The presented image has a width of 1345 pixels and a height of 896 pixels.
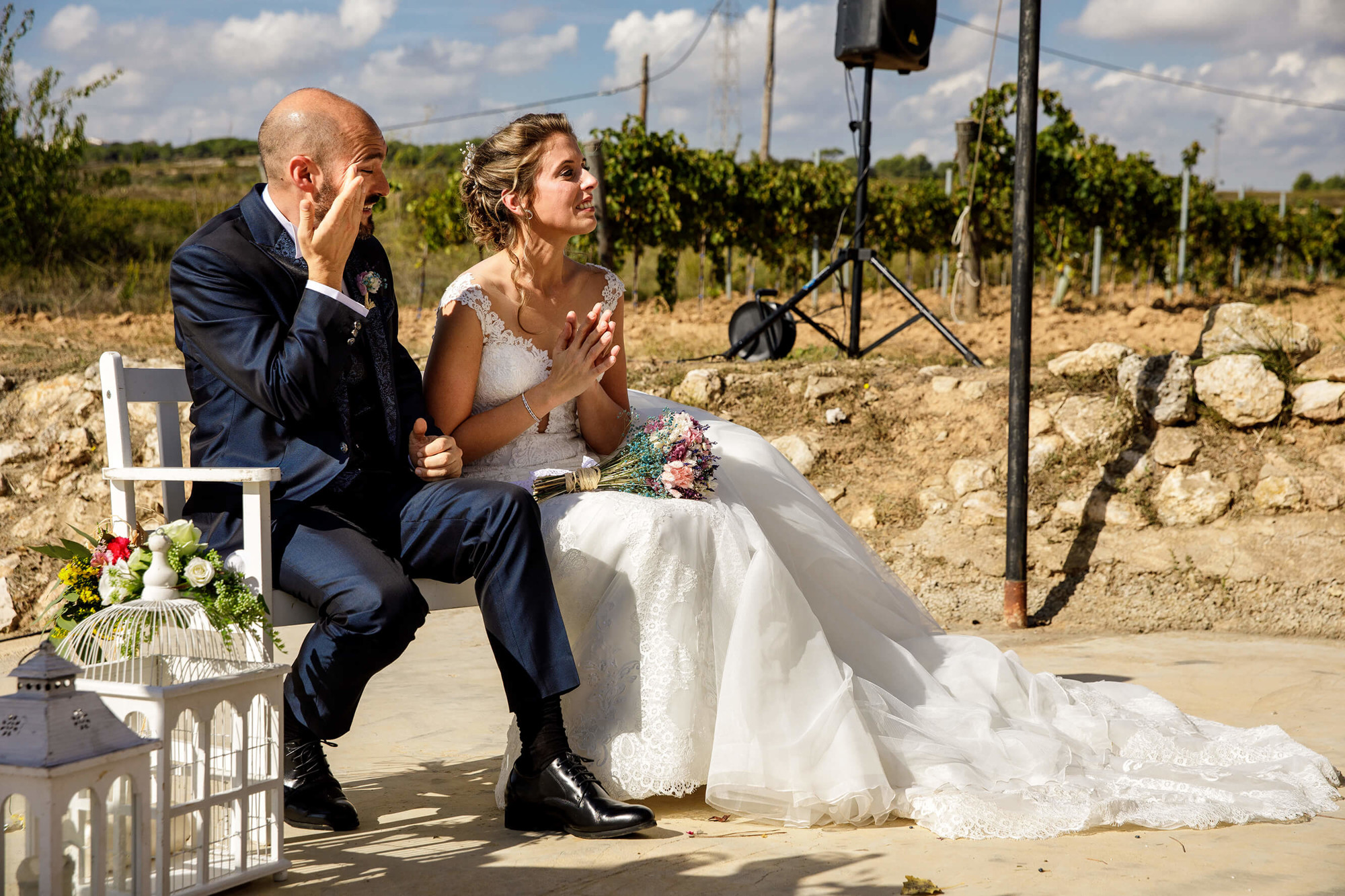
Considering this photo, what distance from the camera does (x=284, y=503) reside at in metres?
2.32

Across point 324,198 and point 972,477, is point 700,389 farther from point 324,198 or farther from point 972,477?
point 324,198

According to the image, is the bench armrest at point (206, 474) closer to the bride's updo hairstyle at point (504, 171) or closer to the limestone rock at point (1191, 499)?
the bride's updo hairstyle at point (504, 171)

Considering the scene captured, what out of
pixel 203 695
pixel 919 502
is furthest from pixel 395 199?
pixel 203 695

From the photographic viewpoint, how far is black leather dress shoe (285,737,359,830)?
2.28 metres

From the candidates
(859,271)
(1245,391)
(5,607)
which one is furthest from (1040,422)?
(5,607)

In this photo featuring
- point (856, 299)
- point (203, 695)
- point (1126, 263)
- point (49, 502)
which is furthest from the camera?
point (1126, 263)

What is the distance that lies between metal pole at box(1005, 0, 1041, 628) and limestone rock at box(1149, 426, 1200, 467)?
896 mm

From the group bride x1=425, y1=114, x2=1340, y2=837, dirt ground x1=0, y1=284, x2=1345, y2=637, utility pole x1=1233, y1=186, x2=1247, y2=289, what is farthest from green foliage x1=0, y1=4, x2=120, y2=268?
utility pole x1=1233, y1=186, x2=1247, y2=289

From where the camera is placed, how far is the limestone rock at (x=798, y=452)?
5.18m

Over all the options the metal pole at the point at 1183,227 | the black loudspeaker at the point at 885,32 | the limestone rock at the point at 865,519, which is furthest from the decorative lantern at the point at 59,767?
the metal pole at the point at 1183,227

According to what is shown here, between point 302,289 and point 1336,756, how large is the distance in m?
2.71

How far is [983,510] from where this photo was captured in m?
4.81

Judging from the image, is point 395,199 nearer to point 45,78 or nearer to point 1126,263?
point 45,78

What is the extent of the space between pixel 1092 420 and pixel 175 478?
3.98 metres
